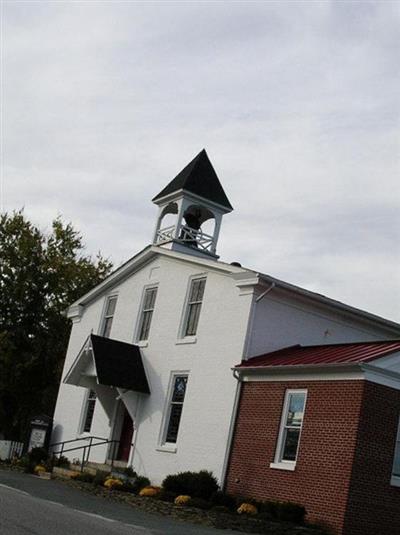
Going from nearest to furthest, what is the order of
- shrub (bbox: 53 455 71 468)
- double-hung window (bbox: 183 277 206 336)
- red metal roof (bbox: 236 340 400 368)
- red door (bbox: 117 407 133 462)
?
red metal roof (bbox: 236 340 400 368), double-hung window (bbox: 183 277 206 336), red door (bbox: 117 407 133 462), shrub (bbox: 53 455 71 468)

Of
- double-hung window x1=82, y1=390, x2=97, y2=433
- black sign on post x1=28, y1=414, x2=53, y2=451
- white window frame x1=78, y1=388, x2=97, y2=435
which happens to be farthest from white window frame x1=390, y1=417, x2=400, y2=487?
black sign on post x1=28, y1=414, x2=53, y2=451

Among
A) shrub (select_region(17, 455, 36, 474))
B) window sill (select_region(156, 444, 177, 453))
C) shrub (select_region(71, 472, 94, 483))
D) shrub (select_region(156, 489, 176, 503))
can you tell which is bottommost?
shrub (select_region(17, 455, 36, 474))

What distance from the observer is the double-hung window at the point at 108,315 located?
1241 inches

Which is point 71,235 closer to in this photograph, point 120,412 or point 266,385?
point 120,412

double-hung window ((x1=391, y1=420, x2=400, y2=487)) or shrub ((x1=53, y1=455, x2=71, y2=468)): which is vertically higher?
double-hung window ((x1=391, y1=420, x2=400, y2=487))

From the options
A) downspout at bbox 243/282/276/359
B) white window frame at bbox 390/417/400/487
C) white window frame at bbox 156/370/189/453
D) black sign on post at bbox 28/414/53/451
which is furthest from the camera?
Result: black sign on post at bbox 28/414/53/451

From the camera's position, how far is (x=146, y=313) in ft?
95.8

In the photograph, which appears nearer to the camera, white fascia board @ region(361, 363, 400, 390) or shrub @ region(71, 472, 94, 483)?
white fascia board @ region(361, 363, 400, 390)

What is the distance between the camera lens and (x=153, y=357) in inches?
1083

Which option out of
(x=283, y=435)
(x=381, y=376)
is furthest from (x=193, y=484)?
(x=381, y=376)

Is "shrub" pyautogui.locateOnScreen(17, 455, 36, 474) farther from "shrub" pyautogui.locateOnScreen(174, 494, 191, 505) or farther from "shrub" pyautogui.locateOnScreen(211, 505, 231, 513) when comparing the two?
"shrub" pyautogui.locateOnScreen(211, 505, 231, 513)

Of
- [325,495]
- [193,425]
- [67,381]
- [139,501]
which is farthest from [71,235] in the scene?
[325,495]

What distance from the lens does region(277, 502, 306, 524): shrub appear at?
60.8ft

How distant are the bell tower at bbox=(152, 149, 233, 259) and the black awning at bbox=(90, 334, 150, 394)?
3929 millimetres
